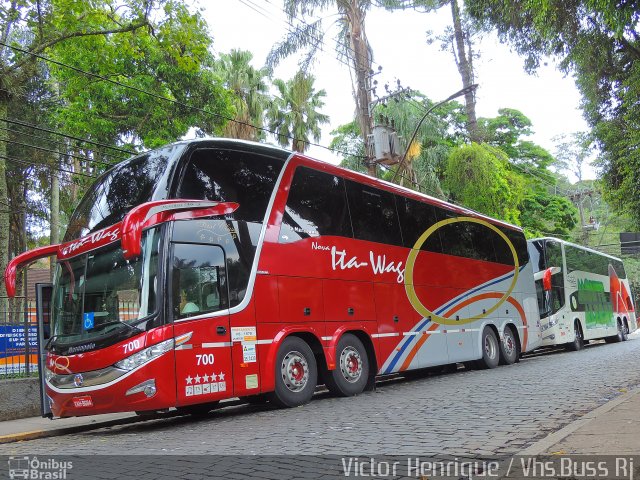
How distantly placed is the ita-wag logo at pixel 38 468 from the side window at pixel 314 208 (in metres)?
4.81

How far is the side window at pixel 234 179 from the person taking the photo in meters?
8.54

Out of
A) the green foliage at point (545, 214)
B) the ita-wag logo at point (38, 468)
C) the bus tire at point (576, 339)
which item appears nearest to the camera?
the ita-wag logo at point (38, 468)

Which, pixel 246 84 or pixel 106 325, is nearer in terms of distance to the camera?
pixel 106 325

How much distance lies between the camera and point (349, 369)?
1046 cm

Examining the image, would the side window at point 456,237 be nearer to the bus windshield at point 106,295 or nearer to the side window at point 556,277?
the side window at point 556,277

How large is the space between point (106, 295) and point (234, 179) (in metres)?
2.57

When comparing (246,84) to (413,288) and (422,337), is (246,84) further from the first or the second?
(422,337)

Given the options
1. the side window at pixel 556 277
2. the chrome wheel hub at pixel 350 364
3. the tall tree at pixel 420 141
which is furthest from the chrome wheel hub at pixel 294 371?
the tall tree at pixel 420 141

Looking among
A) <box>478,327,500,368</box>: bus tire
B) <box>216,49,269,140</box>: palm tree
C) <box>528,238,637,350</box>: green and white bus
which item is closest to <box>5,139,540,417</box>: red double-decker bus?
<box>478,327,500,368</box>: bus tire

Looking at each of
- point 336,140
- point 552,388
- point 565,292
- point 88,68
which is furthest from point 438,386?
point 336,140

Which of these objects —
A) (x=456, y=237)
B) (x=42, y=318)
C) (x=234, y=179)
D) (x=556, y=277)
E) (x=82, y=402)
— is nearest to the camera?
(x=82, y=402)

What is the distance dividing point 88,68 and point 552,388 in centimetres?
1524

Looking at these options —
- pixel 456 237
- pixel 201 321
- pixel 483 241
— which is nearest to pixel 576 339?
pixel 483 241

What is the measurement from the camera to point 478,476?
4.41 m
